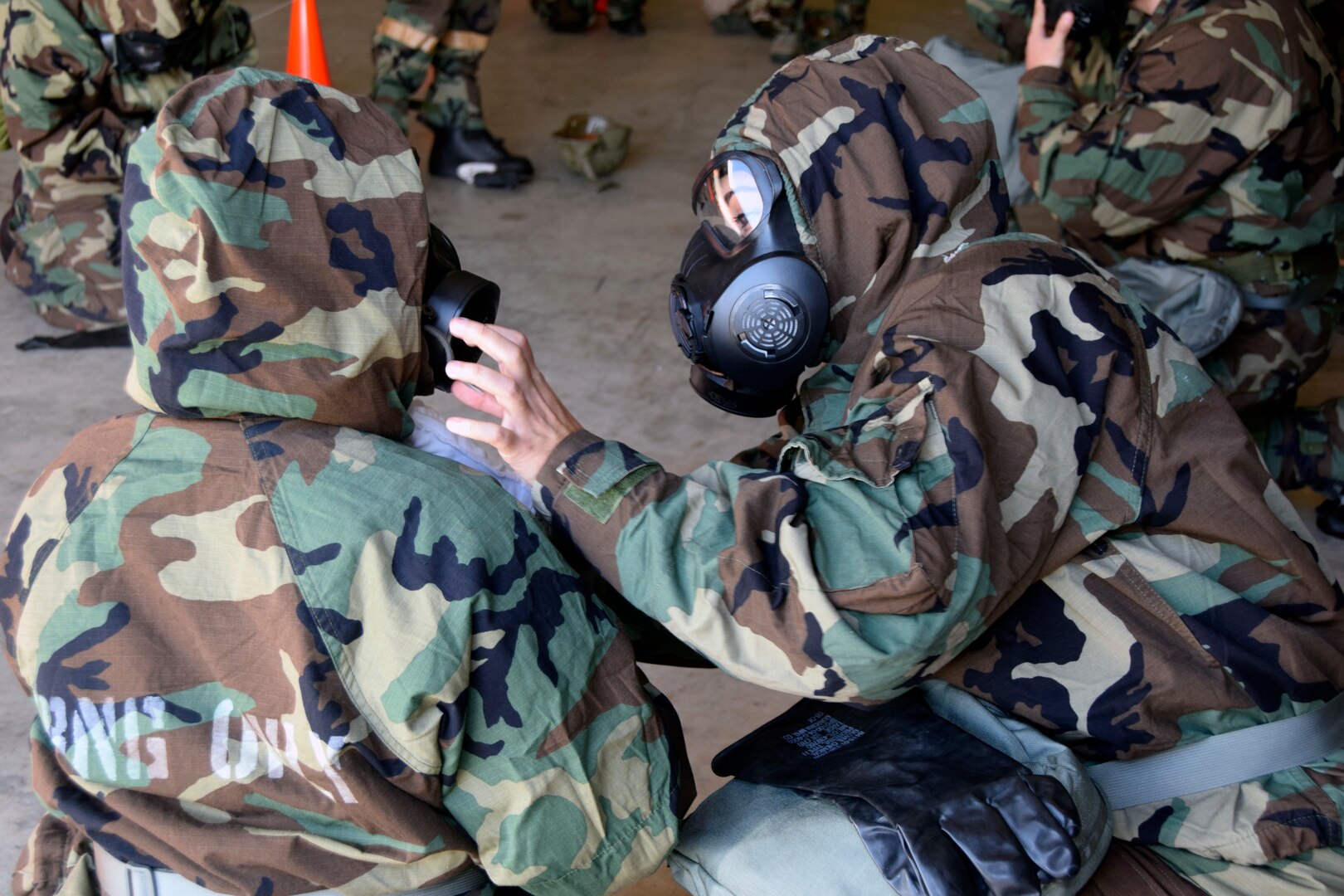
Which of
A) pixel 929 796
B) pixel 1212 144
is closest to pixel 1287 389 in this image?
pixel 1212 144

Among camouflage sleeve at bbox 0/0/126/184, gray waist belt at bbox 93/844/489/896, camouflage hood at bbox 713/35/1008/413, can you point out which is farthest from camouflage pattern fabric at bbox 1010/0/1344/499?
camouflage sleeve at bbox 0/0/126/184

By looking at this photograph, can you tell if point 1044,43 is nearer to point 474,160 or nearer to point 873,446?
point 873,446

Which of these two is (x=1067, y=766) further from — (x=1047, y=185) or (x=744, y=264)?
(x=1047, y=185)

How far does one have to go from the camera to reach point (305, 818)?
1354 millimetres

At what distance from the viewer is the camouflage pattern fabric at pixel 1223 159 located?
2.91 meters

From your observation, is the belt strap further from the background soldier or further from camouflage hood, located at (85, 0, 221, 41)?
the background soldier

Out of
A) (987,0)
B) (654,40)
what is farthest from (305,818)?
(654,40)

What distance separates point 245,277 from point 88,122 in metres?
3.14

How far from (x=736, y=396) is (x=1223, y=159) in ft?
5.52

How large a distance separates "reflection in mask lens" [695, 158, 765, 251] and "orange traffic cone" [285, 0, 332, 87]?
9.51 feet

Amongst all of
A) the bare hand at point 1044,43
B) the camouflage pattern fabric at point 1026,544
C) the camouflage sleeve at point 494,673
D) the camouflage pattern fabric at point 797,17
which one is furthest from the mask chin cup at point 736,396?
the camouflage pattern fabric at point 797,17

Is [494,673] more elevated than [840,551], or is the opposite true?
[840,551]

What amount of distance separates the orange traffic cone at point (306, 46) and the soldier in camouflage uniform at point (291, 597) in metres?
3.19

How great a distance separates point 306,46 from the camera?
14.4ft
